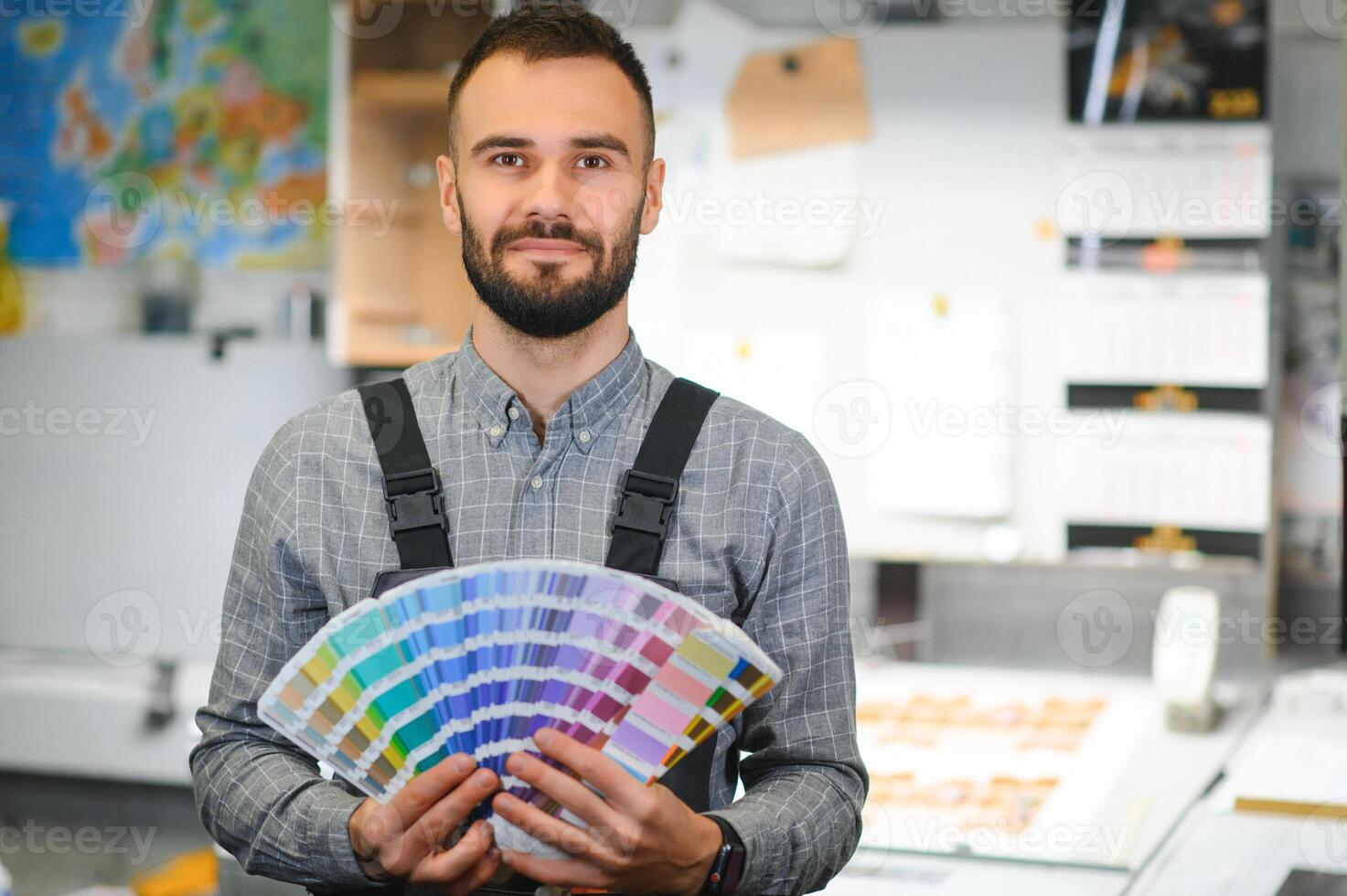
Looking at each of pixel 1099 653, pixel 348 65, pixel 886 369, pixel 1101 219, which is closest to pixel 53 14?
pixel 348 65

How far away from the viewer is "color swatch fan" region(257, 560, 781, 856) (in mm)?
929

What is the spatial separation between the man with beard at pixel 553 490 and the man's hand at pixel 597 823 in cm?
13

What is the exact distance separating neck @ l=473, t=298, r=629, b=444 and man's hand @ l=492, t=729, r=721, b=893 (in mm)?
398

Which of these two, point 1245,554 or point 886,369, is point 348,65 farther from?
point 1245,554

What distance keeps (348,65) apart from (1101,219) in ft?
5.47

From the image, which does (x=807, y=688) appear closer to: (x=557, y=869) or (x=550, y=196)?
(x=557, y=869)

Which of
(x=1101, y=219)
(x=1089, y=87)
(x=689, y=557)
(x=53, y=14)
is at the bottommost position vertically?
(x=689, y=557)

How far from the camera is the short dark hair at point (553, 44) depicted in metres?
1.25

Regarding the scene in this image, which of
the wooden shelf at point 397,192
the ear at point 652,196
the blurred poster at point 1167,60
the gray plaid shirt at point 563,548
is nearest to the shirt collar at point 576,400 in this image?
the gray plaid shirt at point 563,548

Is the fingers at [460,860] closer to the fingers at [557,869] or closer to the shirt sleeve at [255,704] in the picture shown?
the fingers at [557,869]

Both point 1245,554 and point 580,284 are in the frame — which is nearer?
point 580,284

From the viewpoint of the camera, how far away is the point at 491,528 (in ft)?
4.06

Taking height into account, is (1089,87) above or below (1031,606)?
above

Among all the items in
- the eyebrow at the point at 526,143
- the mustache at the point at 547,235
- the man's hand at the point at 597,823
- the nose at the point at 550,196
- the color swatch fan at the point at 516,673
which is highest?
the eyebrow at the point at 526,143
